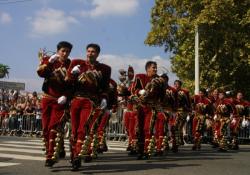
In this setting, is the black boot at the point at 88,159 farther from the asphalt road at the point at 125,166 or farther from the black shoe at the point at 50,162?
the black shoe at the point at 50,162

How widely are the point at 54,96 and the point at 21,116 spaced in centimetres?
1473

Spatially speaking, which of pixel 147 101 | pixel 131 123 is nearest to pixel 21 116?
pixel 131 123

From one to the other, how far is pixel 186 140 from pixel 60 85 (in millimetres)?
11094

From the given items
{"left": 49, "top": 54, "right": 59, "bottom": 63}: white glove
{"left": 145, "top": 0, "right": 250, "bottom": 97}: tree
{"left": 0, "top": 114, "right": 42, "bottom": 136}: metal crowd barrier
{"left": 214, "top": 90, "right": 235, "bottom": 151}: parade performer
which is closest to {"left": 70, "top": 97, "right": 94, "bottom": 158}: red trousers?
{"left": 49, "top": 54, "right": 59, "bottom": 63}: white glove

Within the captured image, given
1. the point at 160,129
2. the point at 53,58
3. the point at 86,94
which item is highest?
the point at 53,58

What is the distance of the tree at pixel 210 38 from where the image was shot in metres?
27.6

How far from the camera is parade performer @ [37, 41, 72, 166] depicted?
8914 millimetres

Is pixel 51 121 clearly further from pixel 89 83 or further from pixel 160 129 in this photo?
pixel 160 129

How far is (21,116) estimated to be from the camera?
23531 millimetres

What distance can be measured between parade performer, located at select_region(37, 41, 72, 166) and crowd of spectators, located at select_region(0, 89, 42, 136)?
13599mm

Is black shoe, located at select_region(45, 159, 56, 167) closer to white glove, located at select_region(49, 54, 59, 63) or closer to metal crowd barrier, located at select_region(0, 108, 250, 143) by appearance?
white glove, located at select_region(49, 54, 59, 63)

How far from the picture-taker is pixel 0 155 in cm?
1102

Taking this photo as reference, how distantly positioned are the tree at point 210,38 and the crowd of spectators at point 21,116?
952 centimetres

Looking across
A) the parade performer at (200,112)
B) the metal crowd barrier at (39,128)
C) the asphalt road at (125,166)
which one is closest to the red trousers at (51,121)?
the asphalt road at (125,166)
